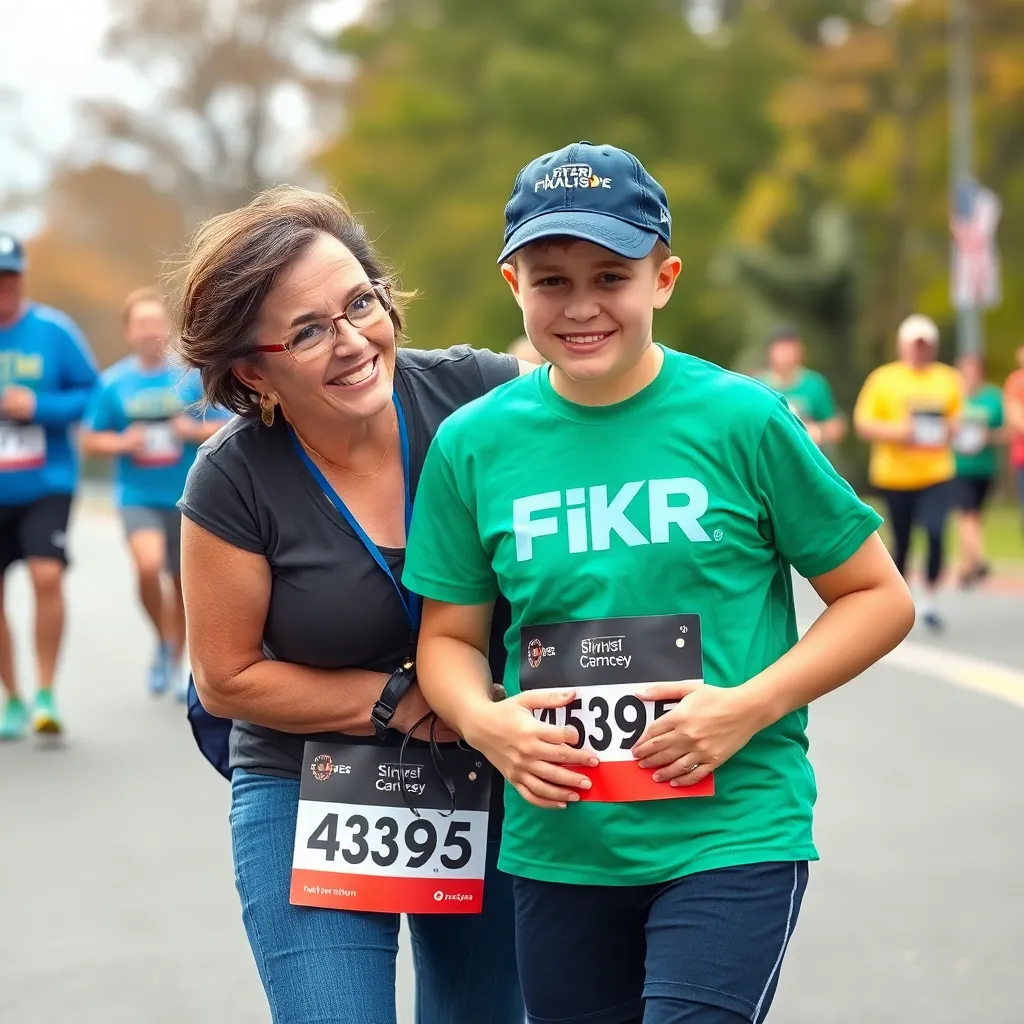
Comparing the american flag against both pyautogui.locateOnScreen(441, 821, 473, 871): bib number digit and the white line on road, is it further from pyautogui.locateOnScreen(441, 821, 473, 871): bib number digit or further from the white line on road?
pyautogui.locateOnScreen(441, 821, 473, 871): bib number digit

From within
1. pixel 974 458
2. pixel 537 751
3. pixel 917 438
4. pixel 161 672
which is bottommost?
pixel 537 751

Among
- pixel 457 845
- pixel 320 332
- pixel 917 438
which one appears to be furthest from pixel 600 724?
pixel 917 438

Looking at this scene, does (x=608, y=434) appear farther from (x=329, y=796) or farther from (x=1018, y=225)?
(x=1018, y=225)

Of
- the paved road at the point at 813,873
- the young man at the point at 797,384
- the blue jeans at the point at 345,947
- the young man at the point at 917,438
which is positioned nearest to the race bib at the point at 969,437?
the young man at the point at 797,384

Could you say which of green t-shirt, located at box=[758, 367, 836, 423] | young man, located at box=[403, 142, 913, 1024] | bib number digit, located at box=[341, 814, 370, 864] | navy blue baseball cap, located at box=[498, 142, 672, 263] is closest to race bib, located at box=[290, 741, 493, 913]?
bib number digit, located at box=[341, 814, 370, 864]

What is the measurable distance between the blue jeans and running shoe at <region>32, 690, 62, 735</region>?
18.6 feet

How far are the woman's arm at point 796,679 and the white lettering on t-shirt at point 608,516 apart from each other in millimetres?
226

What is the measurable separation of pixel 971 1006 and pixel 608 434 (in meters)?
2.70

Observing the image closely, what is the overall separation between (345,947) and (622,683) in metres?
0.72

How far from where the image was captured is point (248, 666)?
3.30 meters

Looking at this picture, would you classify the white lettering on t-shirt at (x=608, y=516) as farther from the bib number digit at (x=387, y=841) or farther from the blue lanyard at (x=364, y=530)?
the bib number digit at (x=387, y=841)

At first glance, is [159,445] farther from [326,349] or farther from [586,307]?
[586,307]

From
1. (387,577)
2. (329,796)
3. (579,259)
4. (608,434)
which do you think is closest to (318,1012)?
(329,796)

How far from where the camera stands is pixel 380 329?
328 cm
